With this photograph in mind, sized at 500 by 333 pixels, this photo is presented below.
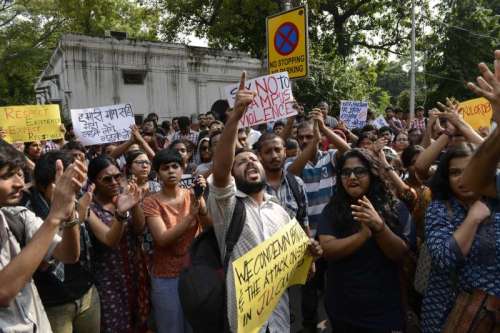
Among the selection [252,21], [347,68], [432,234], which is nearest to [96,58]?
[252,21]

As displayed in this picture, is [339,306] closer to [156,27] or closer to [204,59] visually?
[204,59]

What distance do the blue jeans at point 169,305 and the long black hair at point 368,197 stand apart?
1282 mm

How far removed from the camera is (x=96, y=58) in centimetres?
1577

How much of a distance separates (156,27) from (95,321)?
83.3 ft

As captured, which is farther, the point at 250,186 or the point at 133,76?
the point at 133,76

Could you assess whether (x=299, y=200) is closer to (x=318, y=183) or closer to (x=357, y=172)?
(x=318, y=183)

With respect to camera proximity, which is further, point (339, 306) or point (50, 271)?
point (339, 306)

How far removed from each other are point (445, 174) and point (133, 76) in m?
15.9

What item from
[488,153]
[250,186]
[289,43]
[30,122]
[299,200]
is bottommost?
[299,200]

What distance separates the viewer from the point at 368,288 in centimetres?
270

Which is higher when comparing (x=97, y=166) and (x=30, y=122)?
(x=30, y=122)

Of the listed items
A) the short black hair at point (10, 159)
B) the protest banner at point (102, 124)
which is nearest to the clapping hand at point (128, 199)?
the short black hair at point (10, 159)

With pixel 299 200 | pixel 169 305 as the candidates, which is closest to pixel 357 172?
pixel 299 200

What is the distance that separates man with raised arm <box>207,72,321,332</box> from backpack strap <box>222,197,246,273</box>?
26mm
